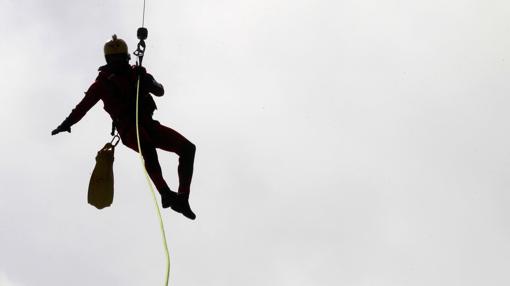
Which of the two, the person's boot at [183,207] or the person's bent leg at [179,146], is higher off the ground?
the person's bent leg at [179,146]

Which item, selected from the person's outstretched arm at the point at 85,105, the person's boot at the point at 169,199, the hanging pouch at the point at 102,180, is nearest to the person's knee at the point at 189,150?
the person's boot at the point at 169,199

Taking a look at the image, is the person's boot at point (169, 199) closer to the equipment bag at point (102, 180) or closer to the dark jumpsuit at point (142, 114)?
the dark jumpsuit at point (142, 114)

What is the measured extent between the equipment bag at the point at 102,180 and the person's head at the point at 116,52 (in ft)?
3.93

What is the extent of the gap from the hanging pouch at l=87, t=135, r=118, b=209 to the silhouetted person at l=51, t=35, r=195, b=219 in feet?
1.59

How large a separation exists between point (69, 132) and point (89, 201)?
96 centimetres

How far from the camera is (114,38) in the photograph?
10969 millimetres

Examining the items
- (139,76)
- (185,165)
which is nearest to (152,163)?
(185,165)

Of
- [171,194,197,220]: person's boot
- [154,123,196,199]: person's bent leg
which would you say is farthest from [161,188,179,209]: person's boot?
[154,123,196,199]: person's bent leg

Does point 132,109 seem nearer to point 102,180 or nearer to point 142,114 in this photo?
point 142,114

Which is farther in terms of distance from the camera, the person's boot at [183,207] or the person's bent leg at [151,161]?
the person's bent leg at [151,161]

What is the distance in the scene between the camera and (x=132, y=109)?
10.9 meters

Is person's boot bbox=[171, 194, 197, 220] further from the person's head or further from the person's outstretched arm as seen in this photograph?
the person's head

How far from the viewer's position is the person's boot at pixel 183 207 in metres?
10.5

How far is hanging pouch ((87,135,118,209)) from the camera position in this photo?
11.0 meters
